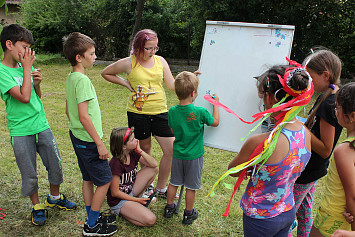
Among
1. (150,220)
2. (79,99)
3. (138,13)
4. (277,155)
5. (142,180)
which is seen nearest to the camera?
(277,155)

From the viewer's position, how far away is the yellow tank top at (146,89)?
283 centimetres

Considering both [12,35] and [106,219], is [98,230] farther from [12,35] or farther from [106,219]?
[12,35]

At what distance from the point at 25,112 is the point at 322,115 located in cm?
235

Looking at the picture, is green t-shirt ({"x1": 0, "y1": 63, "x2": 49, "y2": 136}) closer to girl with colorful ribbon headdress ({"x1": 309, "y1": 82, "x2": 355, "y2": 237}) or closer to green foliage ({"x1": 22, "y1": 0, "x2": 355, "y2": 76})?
girl with colorful ribbon headdress ({"x1": 309, "y1": 82, "x2": 355, "y2": 237})

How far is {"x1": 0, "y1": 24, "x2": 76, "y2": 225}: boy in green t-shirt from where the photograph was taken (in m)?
2.37

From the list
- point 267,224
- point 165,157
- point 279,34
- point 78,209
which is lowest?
point 78,209

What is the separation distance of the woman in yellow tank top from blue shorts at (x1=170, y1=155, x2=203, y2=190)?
14.4 inches

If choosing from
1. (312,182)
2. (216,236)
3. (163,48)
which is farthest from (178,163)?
(163,48)

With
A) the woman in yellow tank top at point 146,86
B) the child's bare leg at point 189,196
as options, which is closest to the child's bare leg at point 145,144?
the woman in yellow tank top at point 146,86

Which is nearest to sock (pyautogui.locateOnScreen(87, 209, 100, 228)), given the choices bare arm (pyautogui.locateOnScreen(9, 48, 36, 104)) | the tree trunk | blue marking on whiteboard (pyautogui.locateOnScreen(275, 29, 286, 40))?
bare arm (pyautogui.locateOnScreen(9, 48, 36, 104))

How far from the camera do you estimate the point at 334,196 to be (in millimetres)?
1727

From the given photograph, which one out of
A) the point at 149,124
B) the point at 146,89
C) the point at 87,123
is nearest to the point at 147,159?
the point at 149,124

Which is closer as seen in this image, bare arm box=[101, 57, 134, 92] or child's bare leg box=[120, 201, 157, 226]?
child's bare leg box=[120, 201, 157, 226]

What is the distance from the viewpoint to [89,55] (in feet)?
7.67
